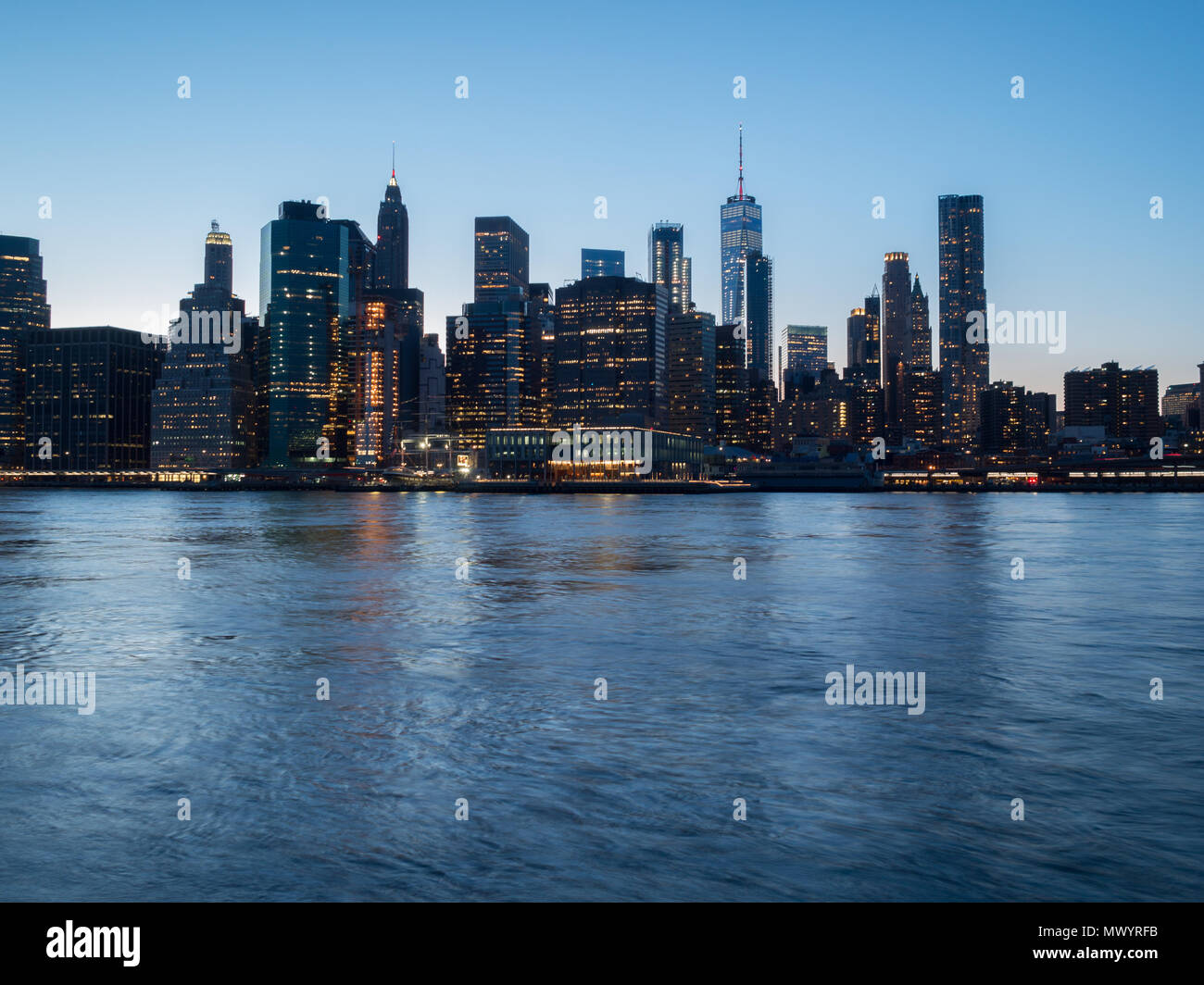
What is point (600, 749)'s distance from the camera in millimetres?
14969

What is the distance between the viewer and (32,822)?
1162cm

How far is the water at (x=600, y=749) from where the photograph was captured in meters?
10.1

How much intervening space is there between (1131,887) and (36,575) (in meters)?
49.4

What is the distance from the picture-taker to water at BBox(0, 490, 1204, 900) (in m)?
10.1

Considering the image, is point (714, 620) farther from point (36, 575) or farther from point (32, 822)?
point (36, 575)

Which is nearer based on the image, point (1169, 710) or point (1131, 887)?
point (1131, 887)
